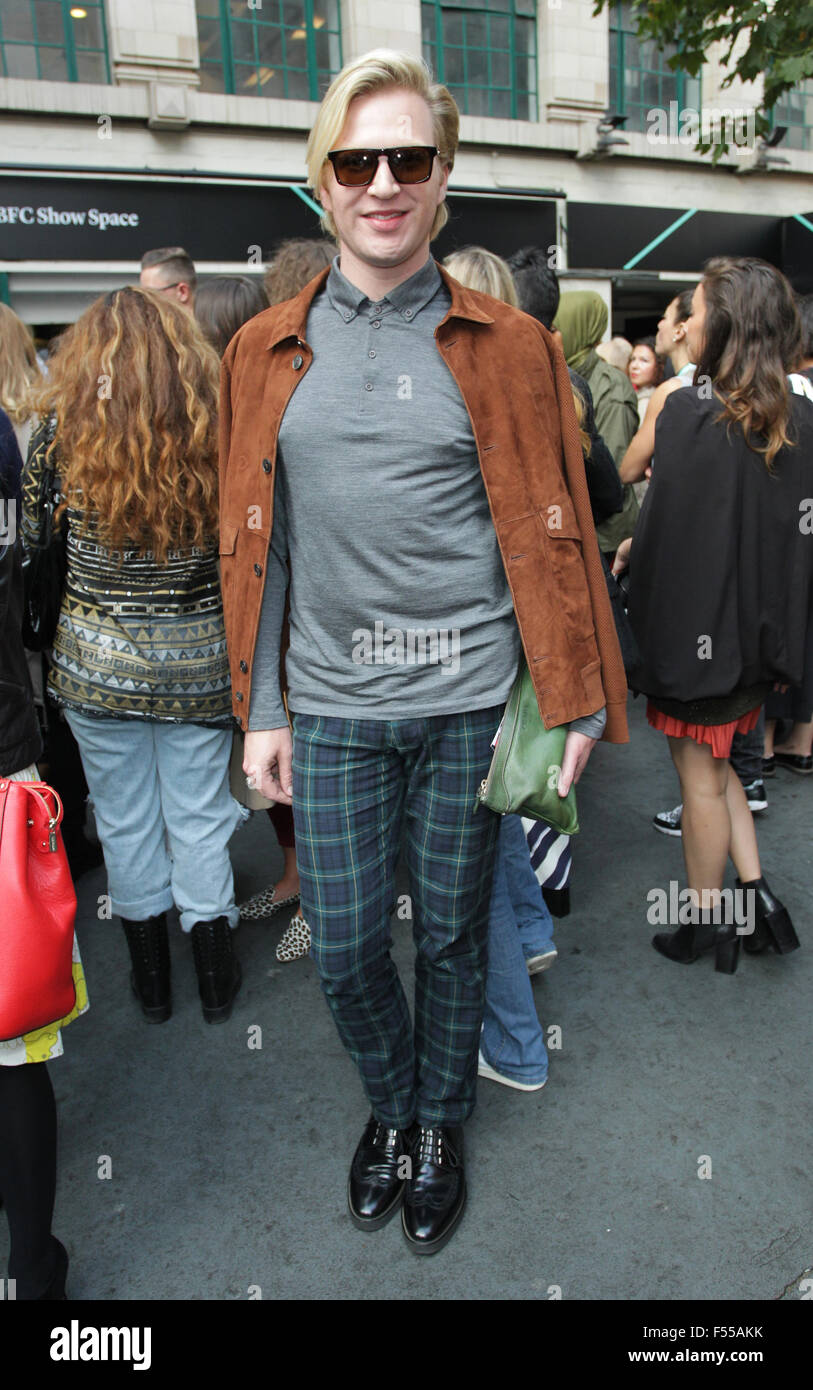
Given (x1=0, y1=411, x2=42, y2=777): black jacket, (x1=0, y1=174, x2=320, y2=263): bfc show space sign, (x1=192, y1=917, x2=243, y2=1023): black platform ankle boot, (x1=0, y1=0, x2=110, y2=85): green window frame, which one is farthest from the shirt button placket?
(x1=0, y1=0, x2=110, y2=85): green window frame

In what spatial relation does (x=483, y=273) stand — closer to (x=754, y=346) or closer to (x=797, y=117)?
(x=754, y=346)

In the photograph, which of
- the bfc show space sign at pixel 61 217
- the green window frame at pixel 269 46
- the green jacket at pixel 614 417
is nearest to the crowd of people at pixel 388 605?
the green jacket at pixel 614 417

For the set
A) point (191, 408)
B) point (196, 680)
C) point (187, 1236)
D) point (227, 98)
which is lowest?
point (187, 1236)

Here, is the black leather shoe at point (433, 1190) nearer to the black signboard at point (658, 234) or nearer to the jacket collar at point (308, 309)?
the jacket collar at point (308, 309)

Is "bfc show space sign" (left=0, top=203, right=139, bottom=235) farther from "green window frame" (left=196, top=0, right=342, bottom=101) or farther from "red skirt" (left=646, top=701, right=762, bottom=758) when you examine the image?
"red skirt" (left=646, top=701, right=762, bottom=758)

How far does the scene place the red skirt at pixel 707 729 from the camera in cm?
305

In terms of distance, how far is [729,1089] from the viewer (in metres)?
2.69

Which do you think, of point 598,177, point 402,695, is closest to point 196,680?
point 402,695

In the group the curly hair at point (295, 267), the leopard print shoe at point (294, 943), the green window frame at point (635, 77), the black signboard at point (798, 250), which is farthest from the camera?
the black signboard at point (798, 250)

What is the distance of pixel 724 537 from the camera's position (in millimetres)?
2875

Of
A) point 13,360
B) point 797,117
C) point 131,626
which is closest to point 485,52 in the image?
point 797,117

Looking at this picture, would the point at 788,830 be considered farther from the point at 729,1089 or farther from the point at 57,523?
the point at 57,523

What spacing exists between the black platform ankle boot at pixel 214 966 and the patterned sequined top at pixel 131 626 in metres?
0.70

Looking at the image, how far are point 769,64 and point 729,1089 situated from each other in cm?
683
